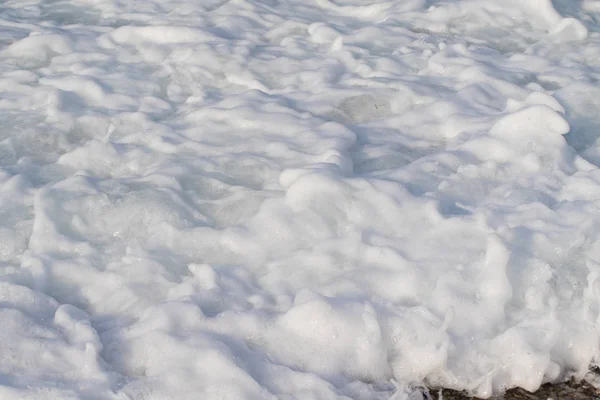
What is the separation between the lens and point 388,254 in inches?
116

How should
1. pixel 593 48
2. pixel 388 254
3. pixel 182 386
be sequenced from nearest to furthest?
pixel 182 386 < pixel 388 254 < pixel 593 48

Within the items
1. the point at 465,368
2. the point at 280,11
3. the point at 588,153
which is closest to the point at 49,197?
the point at 465,368

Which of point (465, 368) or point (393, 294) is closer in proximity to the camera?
point (465, 368)

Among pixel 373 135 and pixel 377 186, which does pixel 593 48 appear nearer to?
pixel 373 135

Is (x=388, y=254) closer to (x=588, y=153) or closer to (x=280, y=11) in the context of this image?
(x=588, y=153)

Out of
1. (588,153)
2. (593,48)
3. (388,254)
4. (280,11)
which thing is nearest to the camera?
(388,254)

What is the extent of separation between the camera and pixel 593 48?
5176 mm

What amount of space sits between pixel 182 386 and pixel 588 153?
8.47 ft

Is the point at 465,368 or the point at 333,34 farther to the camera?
the point at 333,34

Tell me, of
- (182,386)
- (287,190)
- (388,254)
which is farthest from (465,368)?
(287,190)

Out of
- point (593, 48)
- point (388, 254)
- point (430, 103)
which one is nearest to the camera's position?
point (388, 254)

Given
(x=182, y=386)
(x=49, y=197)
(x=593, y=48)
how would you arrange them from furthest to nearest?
1. (x=593, y=48)
2. (x=49, y=197)
3. (x=182, y=386)

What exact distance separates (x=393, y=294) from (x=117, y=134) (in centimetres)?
200

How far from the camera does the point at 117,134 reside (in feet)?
13.1
